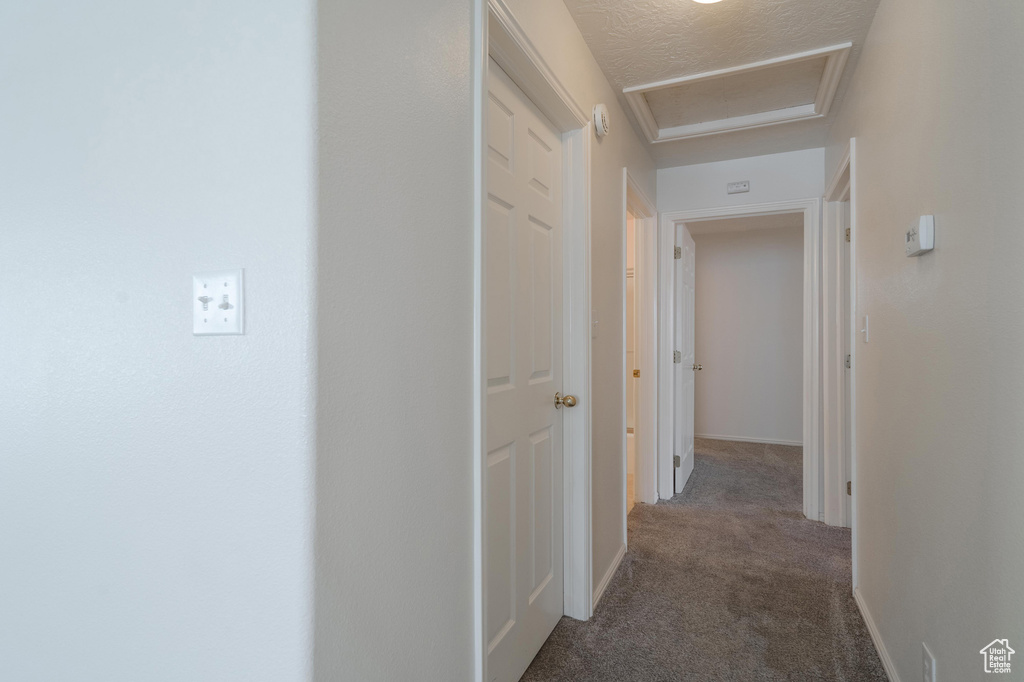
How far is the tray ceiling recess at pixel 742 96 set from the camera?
251 cm

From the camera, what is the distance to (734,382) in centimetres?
604

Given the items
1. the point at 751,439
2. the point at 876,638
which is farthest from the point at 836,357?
the point at 751,439

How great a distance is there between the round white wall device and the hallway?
201cm

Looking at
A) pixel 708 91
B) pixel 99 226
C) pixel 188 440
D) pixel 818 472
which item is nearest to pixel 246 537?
pixel 188 440

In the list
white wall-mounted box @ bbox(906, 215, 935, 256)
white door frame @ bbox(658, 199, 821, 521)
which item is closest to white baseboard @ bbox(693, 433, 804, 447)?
white door frame @ bbox(658, 199, 821, 521)

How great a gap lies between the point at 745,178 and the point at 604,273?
1719 millimetres

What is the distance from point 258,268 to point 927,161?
171cm

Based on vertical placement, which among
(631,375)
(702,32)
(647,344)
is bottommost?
(631,375)

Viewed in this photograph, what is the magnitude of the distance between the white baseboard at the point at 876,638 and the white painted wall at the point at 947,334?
0.15 ft

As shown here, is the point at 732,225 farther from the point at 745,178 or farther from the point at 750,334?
the point at 745,178

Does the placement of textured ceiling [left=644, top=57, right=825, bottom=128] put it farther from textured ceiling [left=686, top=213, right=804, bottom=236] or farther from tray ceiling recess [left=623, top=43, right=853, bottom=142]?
textured ceiling [left=686, top=213, right=804, bottom=236]

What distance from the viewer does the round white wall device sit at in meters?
2.38

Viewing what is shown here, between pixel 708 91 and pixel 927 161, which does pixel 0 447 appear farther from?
pixel 708 91

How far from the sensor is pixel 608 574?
261 centimetres
